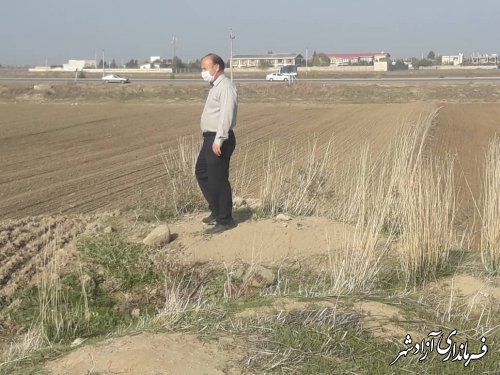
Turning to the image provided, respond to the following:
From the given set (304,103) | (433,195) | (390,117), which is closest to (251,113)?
(390,117)

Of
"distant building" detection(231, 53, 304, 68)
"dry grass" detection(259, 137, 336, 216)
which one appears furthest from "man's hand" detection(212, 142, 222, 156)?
"distant building" detection(231, 53, 304, 68)

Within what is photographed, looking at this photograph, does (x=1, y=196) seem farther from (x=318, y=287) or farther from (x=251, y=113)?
(x=251, y=113)

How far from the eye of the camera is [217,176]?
24.4ft

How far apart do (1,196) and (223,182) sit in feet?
20.6

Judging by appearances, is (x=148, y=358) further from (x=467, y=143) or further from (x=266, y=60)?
(x=266, y=60)

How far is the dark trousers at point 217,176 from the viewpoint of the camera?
7375 mm

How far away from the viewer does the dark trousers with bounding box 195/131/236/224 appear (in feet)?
24.2

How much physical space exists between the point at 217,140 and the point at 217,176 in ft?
1.68

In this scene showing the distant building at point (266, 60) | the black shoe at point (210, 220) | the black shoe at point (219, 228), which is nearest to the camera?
the black shoe at point (219, 228)

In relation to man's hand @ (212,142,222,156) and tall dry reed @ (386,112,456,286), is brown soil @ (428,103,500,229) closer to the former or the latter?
tall dry reed @ (386,112,456,286)

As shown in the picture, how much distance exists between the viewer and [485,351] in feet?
14.4

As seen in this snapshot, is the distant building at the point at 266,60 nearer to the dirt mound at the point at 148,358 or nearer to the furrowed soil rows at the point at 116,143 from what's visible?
the furrowed soil rows at the point at 116,143

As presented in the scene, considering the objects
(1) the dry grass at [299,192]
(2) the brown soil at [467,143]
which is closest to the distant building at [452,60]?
(2) the brown soil at [467,143]

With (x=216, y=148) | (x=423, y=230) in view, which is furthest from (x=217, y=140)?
(x=423, y=230)
